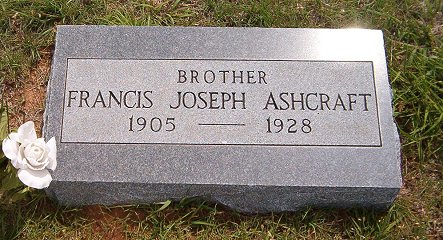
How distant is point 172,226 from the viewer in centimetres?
264

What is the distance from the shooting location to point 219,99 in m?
2.59

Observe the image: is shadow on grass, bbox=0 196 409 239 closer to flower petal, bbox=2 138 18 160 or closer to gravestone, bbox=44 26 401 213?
gravestone, bbox=44 26 401 213

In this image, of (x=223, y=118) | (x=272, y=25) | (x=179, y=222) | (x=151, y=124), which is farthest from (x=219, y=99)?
(x=272, y=25)

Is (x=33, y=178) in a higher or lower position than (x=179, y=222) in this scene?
higher

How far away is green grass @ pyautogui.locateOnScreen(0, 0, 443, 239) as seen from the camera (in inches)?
104

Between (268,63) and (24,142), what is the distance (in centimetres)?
117

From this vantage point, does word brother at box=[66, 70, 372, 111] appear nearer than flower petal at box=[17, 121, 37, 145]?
No

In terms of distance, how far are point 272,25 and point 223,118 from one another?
858mm

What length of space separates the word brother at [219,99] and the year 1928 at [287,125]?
0.21 feet

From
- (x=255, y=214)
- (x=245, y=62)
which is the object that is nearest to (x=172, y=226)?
(x=255, y=214)

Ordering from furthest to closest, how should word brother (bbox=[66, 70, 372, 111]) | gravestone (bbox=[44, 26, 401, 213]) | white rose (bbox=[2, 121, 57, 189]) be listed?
word brother (bbox=[66, 70, 372, 111]), gravestone (bbox=[44, 26, 401, 213]), white rose (bbox=[2, 121, 57, 189])

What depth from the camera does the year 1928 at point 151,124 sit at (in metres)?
2.52

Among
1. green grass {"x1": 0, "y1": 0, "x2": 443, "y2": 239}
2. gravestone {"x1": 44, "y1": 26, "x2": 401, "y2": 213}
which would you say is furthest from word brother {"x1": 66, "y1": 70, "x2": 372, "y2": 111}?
green grass {"x1": 0, "y1": 0, "x2": 443, "y2": 239}

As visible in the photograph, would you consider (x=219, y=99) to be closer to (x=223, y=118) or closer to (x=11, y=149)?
(x=223, y=118)
